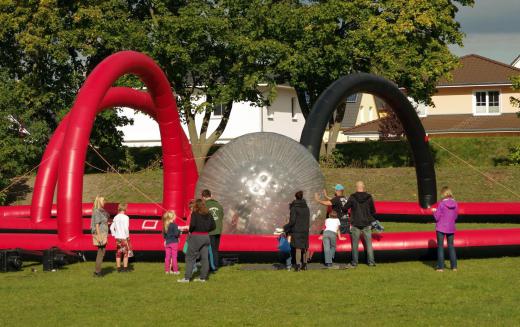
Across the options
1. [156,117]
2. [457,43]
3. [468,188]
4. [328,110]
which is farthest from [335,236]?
[457,43]

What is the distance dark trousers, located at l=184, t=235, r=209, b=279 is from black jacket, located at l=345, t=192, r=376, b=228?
3.08m

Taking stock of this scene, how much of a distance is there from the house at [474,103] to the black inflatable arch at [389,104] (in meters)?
27.1

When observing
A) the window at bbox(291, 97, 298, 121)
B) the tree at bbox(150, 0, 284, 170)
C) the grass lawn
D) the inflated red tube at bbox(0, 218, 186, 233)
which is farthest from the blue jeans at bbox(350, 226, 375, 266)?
the window at bbox(291, 97, 298, 121)

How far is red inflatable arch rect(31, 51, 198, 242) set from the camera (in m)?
19.6

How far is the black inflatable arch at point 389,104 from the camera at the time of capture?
944 inches

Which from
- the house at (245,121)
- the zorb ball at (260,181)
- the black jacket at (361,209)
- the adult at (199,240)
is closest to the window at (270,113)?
the house at (245,121)

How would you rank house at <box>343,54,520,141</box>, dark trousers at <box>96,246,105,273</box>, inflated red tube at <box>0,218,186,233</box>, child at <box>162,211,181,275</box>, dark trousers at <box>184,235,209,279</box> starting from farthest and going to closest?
house at <box>343,54,520,141</box> → inflated red tube at <box>0,218,186,233</box> → child at <box>162,211,181,275</box> → dark trousers at <box>96,246,105,273</box> → dark trousers at <box>184,235,209,279</box>

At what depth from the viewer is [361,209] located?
58.1ft

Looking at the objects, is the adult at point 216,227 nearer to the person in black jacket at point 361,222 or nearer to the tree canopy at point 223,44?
the person in black jacket at point 361,222

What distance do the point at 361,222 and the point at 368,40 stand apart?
23.5 metres

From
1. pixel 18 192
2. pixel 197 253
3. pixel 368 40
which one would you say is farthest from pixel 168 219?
pixel 368 40

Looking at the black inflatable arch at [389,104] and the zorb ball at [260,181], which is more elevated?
the black inflatable arch at [389,104]

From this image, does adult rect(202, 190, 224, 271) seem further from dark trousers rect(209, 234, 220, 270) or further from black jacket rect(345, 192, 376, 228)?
black jacket rect(345, 192, 376, 228)

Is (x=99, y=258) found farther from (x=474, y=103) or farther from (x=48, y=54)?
(x=474, y=103)
